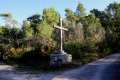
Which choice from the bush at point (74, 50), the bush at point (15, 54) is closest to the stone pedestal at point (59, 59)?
the bush at point (74, 50)

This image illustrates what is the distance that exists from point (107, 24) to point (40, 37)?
12589mm

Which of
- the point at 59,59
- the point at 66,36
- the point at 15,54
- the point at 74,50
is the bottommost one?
the point at 15,54

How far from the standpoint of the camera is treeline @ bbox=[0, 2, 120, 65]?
2495 centimetres

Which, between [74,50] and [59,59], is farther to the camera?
[74,50]

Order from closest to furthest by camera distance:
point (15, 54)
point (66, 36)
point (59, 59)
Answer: point (59, 59) → point (15, 54) → point (66, 36)

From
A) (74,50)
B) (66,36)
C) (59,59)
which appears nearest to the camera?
(59,59)

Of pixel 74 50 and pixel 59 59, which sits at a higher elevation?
pixel 74 50

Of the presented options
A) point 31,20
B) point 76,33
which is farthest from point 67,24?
point 31,20

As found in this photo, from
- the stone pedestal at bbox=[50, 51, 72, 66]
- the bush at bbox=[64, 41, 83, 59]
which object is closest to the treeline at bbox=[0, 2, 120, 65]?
the bush at bbox=[64, 41, 83, 59]

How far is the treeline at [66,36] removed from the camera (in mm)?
24953

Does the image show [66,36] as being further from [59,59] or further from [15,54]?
[59,59]

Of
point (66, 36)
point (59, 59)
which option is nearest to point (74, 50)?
point (59, 59)

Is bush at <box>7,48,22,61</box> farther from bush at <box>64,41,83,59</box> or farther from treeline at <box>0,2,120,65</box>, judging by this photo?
bush at <box>64,41,83,59</box>

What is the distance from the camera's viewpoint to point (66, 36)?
110 feet
